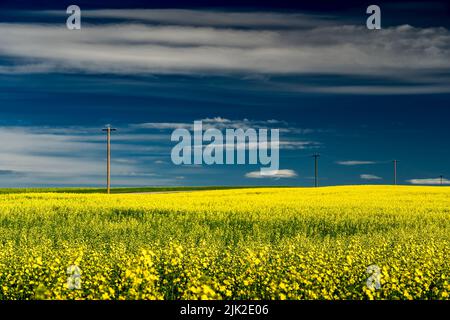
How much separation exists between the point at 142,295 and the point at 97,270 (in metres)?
3.34

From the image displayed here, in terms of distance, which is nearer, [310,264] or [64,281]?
[64,281]

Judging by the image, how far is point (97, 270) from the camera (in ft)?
39.8

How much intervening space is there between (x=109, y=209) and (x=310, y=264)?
24.9m

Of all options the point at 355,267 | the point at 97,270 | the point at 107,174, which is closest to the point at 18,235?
the point at 97,270

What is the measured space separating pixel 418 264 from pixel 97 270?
302 inches
